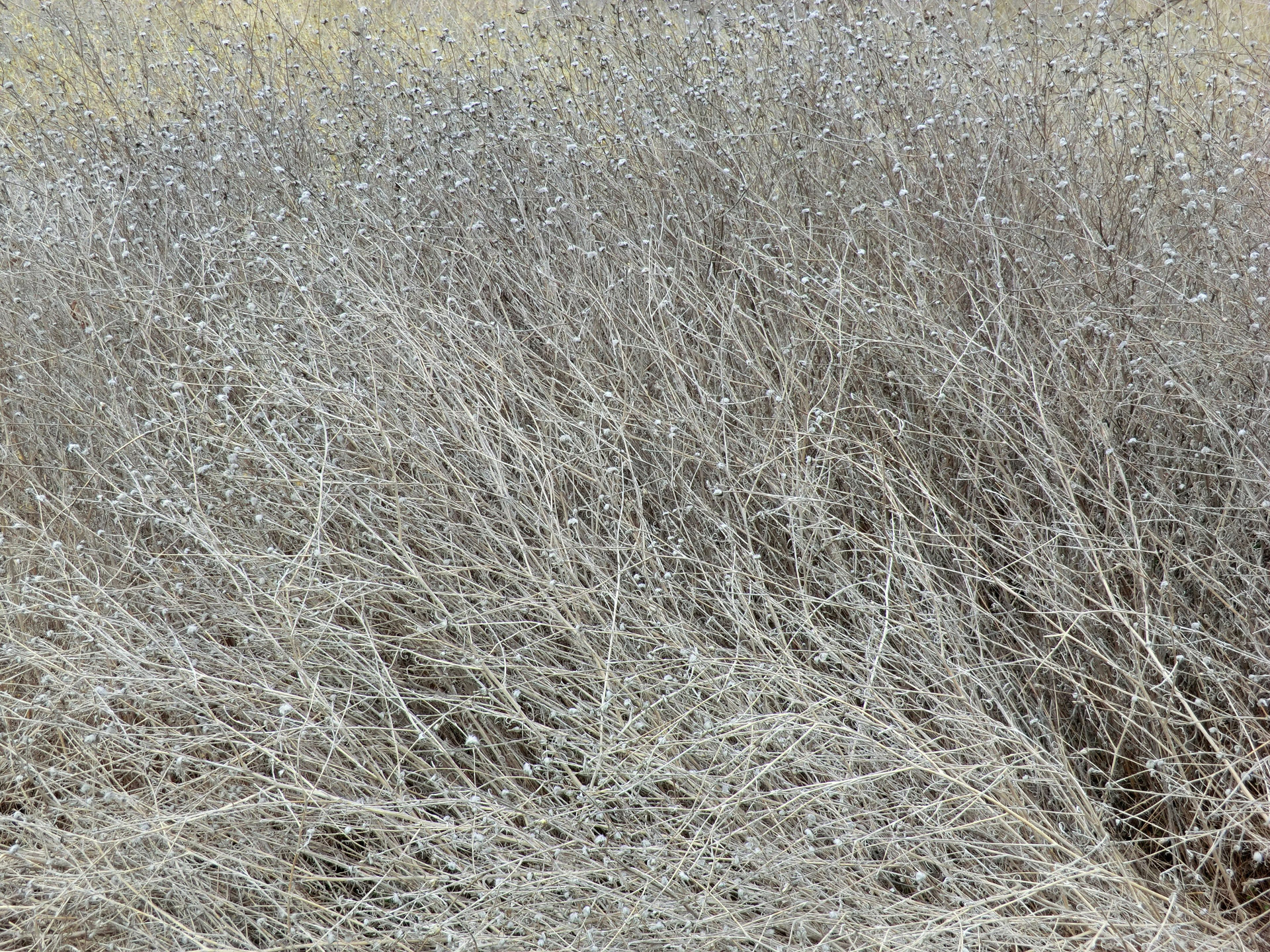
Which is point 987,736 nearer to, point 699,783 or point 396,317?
point 699,783

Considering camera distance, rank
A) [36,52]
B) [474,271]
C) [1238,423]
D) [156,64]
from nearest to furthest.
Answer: [1238,423], [474,271], [156,64], [36,52]

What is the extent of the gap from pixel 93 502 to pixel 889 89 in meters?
2.91

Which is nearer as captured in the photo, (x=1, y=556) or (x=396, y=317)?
(x=1, y=556)

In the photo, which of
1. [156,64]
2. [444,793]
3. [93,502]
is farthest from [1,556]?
[156,64]

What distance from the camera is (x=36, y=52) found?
6391mm

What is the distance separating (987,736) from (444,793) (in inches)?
42.1

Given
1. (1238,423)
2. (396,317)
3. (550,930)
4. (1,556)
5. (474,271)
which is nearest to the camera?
(550,930)

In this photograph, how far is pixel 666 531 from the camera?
2504mm

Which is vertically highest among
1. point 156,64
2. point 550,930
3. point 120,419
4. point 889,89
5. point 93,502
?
point 156,64

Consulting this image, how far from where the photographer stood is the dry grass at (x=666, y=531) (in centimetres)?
179

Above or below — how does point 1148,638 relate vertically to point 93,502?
below

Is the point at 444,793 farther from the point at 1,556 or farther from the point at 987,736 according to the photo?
the point at 1,556

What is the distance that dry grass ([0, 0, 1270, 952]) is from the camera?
5.87ft

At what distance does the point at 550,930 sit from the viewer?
66.8 inches
